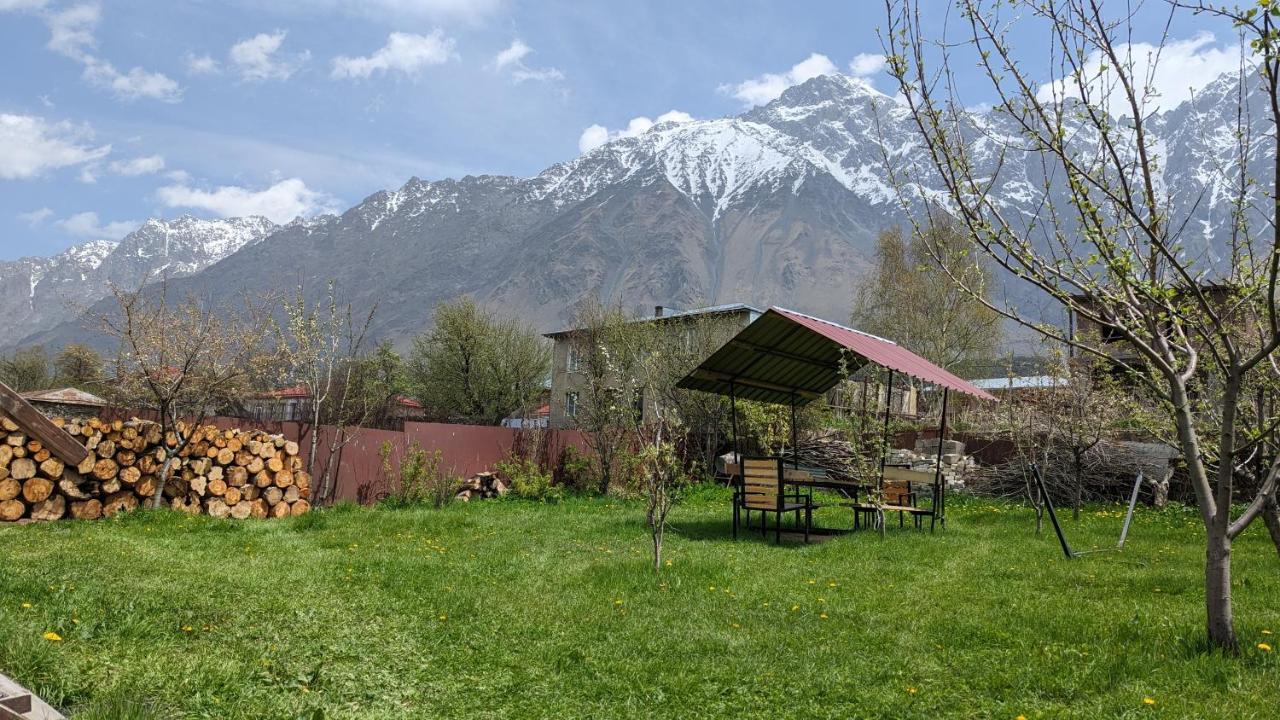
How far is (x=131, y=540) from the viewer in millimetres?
7852

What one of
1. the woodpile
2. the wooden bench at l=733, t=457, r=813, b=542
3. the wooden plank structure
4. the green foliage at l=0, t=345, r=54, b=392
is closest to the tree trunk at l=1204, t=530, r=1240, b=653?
the wooden bench at l=733, t=457, r=813, b=542

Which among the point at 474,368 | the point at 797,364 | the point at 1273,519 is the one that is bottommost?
the point at 1273,519

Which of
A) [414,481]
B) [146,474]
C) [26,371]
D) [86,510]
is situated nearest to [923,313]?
[414,481]

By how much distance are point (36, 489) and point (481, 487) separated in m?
7.13

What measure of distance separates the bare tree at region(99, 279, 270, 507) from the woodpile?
167 inches

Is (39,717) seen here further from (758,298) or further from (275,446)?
(758,298)

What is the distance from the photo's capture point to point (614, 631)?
5.02m

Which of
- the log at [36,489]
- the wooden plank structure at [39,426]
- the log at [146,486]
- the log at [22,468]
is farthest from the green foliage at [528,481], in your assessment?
the wooden plank structure at [39,426]

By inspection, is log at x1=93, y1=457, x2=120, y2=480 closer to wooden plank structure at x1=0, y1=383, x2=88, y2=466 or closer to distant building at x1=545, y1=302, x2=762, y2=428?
distant building at x1=545, y1=302, x2=762, y2=428

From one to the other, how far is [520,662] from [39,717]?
2409 mm

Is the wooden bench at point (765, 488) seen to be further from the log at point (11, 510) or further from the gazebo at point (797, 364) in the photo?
the log at point (11, 510)

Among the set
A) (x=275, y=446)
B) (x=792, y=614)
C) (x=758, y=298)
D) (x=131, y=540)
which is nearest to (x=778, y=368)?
(x=792, y=614)

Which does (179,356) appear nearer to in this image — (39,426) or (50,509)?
(50,509)

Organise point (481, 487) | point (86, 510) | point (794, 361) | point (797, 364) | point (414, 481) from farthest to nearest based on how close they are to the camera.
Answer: point (481, 487)
point (414, 481)
point (797, 364)
point (794, 361)
point (86, 510)
